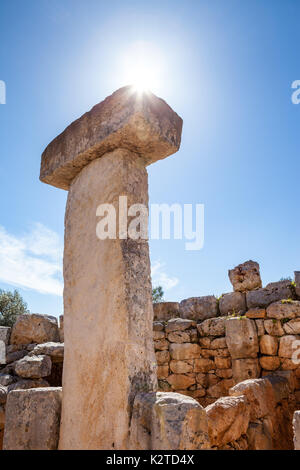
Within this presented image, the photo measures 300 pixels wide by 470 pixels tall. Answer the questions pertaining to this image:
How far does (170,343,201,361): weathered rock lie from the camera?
20.7 feet

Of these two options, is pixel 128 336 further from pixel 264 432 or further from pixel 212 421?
pixel 264 432

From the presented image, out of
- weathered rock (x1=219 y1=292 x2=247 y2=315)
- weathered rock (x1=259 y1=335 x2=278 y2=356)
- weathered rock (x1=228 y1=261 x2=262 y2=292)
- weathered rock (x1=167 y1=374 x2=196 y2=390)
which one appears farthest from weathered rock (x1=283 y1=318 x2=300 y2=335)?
weathered rock (x1=167 y1=374 x2=196 y2=390)

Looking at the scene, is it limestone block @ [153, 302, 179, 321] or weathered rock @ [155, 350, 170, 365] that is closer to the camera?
weathered rock @ [155, 350, 170, 365]

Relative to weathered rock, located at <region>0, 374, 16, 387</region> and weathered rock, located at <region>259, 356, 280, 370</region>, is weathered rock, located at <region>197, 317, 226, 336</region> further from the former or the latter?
weathered rock, located at <region>0, 374, 16, 387</region>

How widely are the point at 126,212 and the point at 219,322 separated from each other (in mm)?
4548

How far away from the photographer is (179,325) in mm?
6586

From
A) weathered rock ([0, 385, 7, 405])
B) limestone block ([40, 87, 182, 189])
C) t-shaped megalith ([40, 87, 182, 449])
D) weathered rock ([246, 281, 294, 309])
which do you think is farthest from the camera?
weathered rock ([246, 281, 294, 309])

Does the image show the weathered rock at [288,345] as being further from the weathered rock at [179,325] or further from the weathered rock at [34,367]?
the weathered rock at [34,367]

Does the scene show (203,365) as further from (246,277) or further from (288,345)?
(246,277)

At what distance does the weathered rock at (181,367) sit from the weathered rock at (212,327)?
0.61 meters

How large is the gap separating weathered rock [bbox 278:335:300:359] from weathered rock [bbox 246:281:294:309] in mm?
704

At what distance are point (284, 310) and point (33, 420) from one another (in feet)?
14.6

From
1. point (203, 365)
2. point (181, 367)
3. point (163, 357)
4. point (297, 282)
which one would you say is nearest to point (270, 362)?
point (203, 365)

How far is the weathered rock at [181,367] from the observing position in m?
6.28
